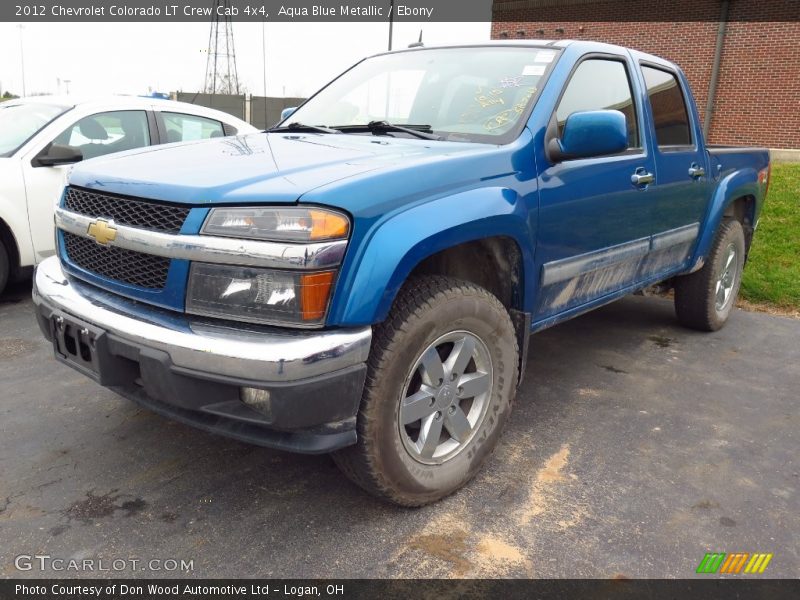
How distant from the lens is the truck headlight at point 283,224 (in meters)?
1.98

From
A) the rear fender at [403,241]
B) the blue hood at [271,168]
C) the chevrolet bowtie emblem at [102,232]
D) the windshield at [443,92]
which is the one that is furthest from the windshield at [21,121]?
the rear fender at [403,241]

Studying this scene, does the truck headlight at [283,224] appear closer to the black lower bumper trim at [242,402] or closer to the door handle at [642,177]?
the black lower bumper trim at [242,402]

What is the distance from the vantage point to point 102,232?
2.33 m

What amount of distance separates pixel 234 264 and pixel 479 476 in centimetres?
144

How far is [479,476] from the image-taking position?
109 inches

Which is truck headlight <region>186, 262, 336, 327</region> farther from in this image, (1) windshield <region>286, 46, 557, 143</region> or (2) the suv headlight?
(1) windshield <region>286, 46, 557, 143</region>

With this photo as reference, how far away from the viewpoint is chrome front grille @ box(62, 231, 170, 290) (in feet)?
7.18

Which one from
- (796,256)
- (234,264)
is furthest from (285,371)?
(796,256)

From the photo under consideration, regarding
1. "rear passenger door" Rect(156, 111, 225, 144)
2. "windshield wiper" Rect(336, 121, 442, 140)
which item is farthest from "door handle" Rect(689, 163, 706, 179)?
"rear passenger door" Rect(156, 111, 225, 144)

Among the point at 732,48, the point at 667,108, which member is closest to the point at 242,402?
the point at 667,108

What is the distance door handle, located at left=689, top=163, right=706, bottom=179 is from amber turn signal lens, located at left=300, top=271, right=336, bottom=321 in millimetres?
2939

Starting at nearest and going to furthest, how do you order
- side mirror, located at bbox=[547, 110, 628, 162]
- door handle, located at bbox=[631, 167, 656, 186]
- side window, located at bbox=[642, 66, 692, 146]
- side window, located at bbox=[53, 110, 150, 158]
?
side mirror, located at bbox=[547, 110, 628, 162]
door handle, located at bbox=[631, 167, 656, 186]
side window, located at bbox=[642, 66, 692, 146]
side window, located at bbox=[53, 110, 150, 158]

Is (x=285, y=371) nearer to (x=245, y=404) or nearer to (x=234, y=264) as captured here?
(x=245, y=404)

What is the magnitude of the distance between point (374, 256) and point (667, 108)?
9.35ft
